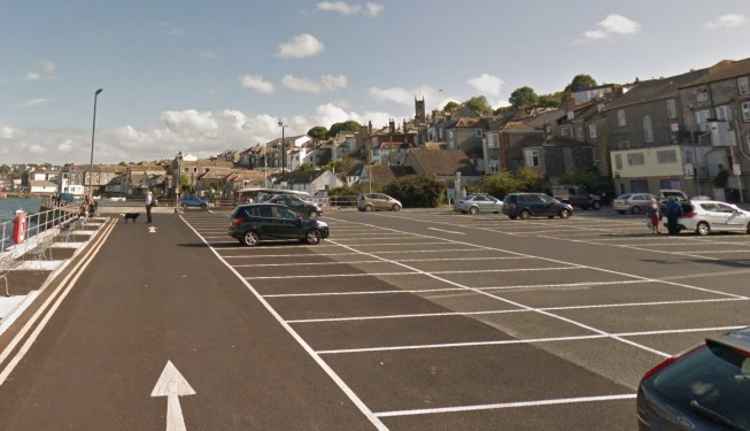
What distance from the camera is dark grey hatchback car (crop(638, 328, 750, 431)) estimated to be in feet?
8.65

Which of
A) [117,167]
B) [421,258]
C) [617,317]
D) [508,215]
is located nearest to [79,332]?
[617,317]

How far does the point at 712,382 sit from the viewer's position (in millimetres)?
2871

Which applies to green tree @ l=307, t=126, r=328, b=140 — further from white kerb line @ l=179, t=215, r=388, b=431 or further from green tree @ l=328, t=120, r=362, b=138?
white kerb line @ l=179, t=215, r=388, b=431

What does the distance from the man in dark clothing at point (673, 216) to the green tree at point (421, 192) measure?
3241cm

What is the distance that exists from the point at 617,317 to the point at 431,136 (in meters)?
95.8

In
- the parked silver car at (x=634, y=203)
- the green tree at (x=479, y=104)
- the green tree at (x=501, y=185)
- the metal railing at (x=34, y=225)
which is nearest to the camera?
the metal railing at (x=34, y=225)

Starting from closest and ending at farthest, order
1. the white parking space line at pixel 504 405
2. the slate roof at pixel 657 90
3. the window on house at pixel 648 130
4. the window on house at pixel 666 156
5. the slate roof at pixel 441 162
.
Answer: the white parking space line at pixel 504 405
the window on house at pixel 666 156
the slate roof at pixel 657 90
the window on house at pixel 648 130
the slate roof at pixel 441 162

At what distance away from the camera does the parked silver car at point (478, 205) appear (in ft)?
139

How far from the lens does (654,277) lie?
1348 centimetres

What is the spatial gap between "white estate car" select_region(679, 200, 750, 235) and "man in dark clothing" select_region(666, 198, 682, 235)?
0.86 ft

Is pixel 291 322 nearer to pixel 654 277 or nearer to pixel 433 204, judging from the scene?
pixel 654 277

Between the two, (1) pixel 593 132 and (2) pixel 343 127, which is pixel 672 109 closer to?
(1) pixel 593 132

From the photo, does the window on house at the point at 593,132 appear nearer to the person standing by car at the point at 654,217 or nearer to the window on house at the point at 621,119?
the window on house at the point at 621,119

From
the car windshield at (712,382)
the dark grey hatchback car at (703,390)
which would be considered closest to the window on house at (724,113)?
the dark grey hatchback car at (703,390)
